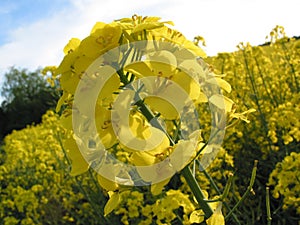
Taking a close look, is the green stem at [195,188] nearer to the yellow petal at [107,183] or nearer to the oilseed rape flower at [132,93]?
the oilseed rape flower at [132,93]

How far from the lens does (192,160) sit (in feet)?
4.03

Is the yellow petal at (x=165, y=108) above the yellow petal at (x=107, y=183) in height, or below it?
above

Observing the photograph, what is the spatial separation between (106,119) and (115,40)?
0.69ft

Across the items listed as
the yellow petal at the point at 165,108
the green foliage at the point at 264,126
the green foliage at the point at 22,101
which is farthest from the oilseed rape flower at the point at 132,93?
the green foliage at the point at 22,101

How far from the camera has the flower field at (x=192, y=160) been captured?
3.86 ft

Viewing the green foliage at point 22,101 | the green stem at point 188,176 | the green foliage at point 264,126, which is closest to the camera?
the green stem at point 188,176

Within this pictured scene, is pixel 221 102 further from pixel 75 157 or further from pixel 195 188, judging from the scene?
pixel 75 157

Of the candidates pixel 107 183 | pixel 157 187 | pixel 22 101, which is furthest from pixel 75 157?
pixel 22 101

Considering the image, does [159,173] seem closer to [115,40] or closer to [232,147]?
[115,40]

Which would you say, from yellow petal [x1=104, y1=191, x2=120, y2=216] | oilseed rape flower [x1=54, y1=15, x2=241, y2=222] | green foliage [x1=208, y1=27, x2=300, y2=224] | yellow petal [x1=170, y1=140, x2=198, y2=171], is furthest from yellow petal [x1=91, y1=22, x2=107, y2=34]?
green foliage [x1=208, y1=27, x2=300, y2=224]

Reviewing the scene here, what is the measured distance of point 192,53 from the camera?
1.21m

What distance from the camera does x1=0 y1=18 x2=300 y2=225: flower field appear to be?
1.18m

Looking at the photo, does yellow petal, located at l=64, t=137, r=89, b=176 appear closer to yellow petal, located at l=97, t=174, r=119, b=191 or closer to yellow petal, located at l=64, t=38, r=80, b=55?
yellow petal, located at l=97, t=174, r=119, b=191

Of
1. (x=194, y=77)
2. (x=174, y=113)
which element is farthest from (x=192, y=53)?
(x=174, y=113)
